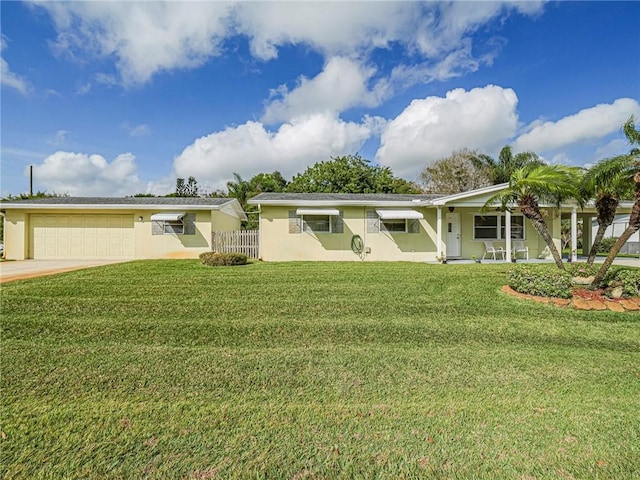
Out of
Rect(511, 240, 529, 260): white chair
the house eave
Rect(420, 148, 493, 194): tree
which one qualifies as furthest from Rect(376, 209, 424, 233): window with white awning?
Rect(420, 148, 493, 194): tree

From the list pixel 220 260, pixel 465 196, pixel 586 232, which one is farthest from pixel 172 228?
pixel 586 232

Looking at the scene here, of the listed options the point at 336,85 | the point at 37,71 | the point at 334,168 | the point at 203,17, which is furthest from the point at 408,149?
the point at 37,71

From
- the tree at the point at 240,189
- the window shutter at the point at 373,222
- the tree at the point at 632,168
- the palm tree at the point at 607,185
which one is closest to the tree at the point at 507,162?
the window shutter at the point at 373,222

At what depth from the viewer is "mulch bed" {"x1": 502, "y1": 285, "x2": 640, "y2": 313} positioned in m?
7.41

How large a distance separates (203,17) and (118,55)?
14.3 ft

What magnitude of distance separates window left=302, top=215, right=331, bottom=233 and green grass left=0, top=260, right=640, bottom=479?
8073 mm

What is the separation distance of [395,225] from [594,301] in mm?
9238

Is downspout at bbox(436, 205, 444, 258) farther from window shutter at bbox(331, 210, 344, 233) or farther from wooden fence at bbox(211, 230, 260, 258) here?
wooden fence at bbox(211, 230, 260, 258)

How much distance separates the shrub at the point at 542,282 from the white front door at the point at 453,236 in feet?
26.8

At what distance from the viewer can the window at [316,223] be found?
15820 millimetres

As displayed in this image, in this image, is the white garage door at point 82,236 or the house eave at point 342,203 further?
the white garage door at point 82,236

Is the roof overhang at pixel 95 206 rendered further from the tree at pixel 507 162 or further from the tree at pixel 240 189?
the tree at pixel 507 162

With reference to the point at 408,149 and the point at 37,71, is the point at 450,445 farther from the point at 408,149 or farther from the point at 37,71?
the point at 408,149

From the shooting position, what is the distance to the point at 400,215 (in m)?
15.3
